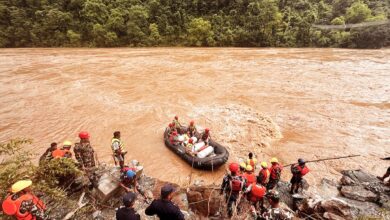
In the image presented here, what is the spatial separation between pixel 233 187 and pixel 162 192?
87.2 inches

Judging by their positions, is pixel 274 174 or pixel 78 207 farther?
pixel 274 174

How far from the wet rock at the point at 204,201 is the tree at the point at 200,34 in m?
32.4

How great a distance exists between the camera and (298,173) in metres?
6.26

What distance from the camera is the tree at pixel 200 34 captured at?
35.5 m

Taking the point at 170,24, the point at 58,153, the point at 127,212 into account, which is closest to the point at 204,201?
the point at 127,212

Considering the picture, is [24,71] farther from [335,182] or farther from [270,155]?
[335,182]

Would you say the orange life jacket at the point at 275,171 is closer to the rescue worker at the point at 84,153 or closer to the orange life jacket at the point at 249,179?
the orange life jacket at the point at 249,179

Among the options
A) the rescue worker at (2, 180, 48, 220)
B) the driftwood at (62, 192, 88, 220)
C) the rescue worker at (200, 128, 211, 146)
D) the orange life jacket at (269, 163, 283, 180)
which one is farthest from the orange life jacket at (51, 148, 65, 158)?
the orange life jacket at (269, 163, 283, 180)

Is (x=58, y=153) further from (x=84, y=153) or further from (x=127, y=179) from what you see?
(x=127, y=179)

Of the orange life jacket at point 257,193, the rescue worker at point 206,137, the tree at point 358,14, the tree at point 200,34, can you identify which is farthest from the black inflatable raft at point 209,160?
the tree at point 358,14

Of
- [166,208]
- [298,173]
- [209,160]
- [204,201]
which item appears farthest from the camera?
[209,160]

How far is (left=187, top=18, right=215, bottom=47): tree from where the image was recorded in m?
35.5

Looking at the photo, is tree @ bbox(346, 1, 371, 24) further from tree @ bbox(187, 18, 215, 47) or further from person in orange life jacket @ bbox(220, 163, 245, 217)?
person in orange life jacket @ bbox(220, 163, 245, 217)

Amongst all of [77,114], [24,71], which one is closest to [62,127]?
[77,114]
